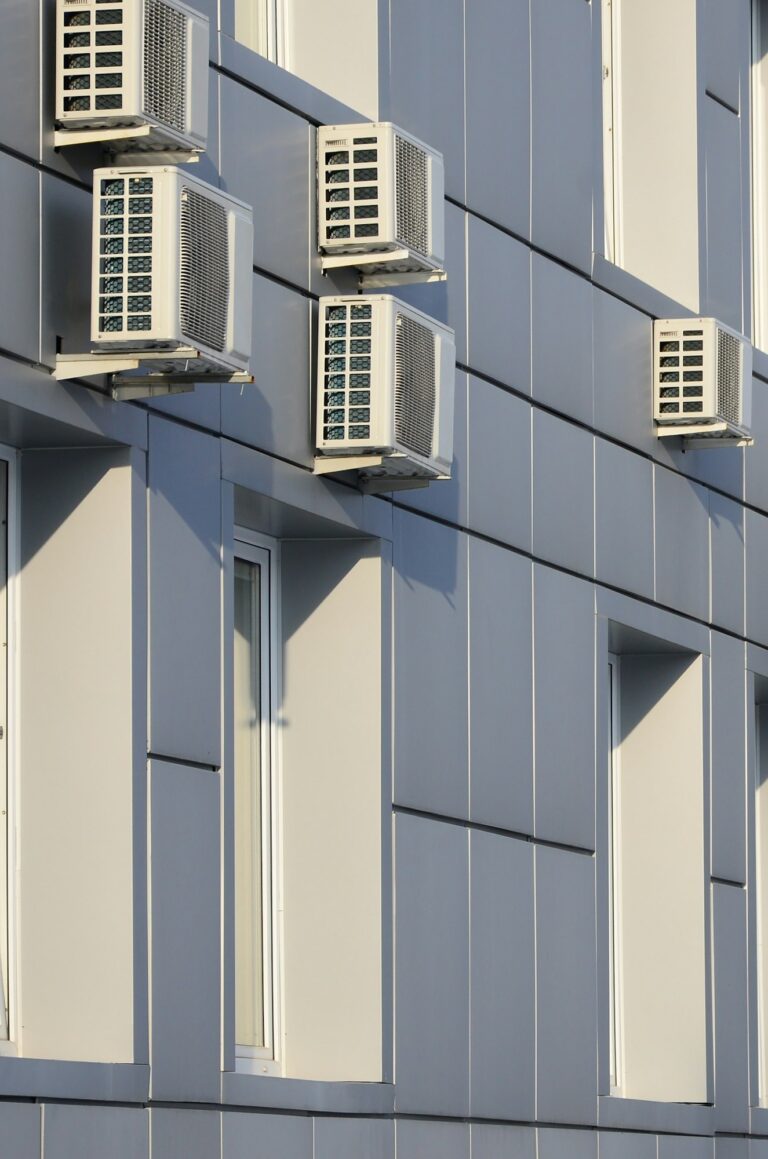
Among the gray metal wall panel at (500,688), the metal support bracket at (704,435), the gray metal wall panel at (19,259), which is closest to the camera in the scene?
the gray metal wall panel at (19,259)

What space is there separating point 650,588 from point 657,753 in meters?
1.03

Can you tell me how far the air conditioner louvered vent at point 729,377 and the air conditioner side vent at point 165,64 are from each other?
Result: 5.80 metres

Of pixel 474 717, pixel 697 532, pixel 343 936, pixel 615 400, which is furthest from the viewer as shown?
pixel 697 532

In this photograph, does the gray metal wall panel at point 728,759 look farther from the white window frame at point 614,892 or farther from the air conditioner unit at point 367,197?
the air conditioner unit at point 367,197

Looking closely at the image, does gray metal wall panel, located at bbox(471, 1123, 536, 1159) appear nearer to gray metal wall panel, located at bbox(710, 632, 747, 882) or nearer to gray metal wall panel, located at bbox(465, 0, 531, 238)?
gray metal wall panel, located at bbox(710, 632, 747, 882)

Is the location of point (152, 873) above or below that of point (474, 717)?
below

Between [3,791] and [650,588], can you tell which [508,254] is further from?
[3,791]

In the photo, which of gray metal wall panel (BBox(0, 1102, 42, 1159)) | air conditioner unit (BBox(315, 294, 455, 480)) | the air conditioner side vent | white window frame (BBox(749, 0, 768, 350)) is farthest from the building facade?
white window frame (BBox(749, 0, 768, 350))

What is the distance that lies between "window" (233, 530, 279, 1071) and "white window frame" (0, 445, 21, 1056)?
1.40m

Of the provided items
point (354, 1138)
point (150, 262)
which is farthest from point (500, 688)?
point (150, 262)

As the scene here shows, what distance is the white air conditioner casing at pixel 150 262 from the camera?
822cm

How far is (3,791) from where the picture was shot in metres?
8.57

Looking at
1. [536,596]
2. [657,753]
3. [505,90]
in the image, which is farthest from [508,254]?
[657,753]

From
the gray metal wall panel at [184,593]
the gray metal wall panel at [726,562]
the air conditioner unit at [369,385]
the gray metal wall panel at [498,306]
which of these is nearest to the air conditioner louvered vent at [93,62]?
the gray metal wall panel at [184,593]
